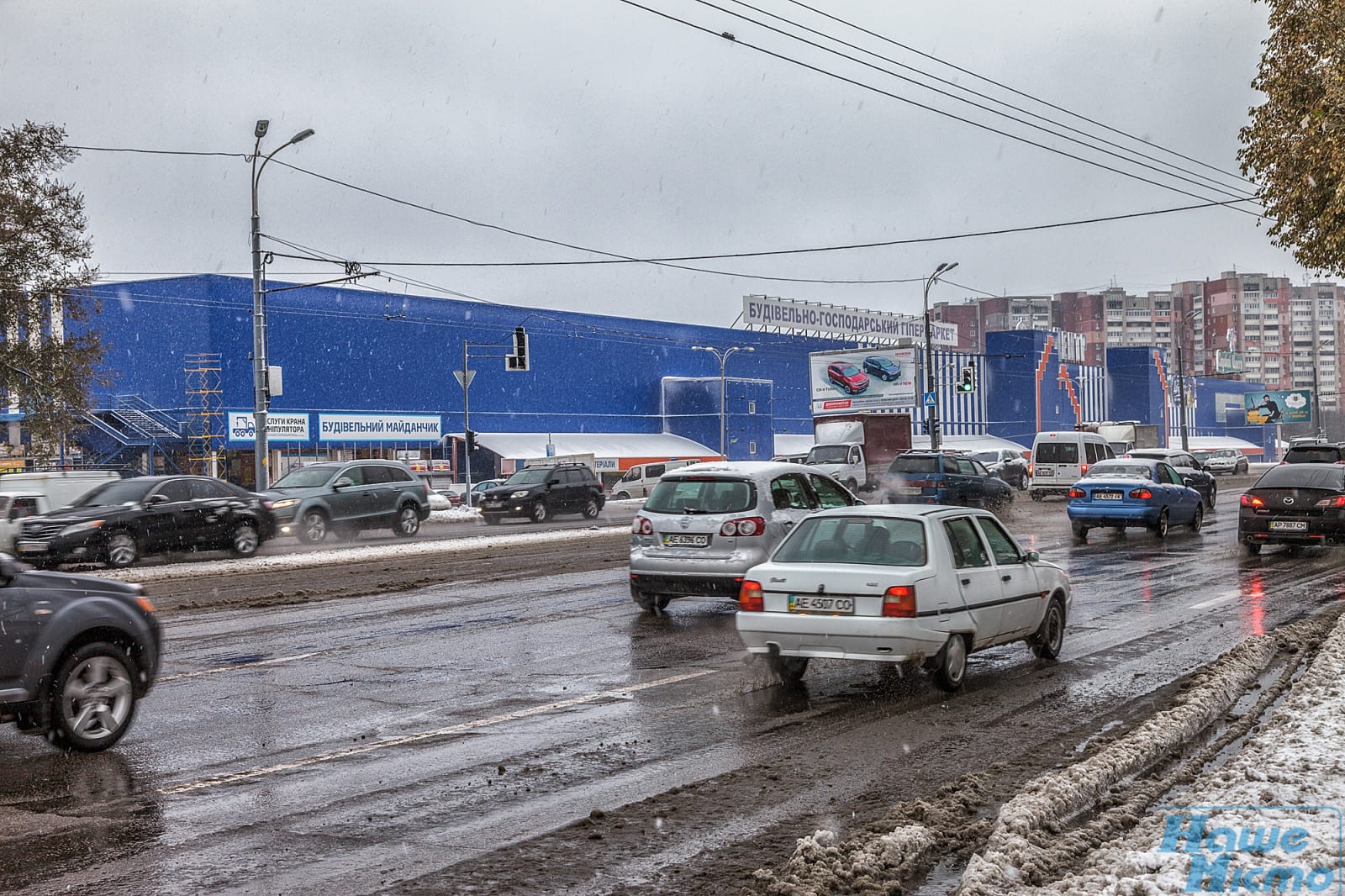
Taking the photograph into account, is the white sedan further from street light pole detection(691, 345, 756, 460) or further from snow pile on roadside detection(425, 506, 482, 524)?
street light pole detection(691, 345, 756, 460)

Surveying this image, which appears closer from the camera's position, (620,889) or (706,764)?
(620,889)

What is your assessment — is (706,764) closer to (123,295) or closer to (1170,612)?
(1170,612)

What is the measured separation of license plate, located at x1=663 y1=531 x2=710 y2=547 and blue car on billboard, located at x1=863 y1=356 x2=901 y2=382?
5955 cm

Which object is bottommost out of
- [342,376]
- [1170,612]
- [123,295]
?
[1170,612]

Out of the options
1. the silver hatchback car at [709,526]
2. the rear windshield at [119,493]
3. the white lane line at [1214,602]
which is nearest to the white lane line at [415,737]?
the silver hatchback car at [709,526]

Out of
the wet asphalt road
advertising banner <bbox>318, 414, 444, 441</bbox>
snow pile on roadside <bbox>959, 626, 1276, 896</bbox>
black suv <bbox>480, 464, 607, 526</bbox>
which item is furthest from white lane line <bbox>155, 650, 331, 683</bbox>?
→ advertising banner <bbox>318, 414, 444, 441</bbox>

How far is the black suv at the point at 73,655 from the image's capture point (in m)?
7.13

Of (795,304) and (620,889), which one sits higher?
(795,304)

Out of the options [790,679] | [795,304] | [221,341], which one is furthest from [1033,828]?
[795,304]

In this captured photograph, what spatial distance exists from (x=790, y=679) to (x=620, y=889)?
186 inches

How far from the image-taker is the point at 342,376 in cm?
5709

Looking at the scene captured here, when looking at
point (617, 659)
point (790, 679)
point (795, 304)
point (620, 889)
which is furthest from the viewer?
point (795, 304)

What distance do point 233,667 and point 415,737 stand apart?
11.7ft

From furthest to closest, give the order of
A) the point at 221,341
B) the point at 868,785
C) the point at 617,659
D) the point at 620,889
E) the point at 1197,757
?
the point at 221,341
the point at 617,659
the point at 1197,757
the point at 868,785
the point at 620,889
